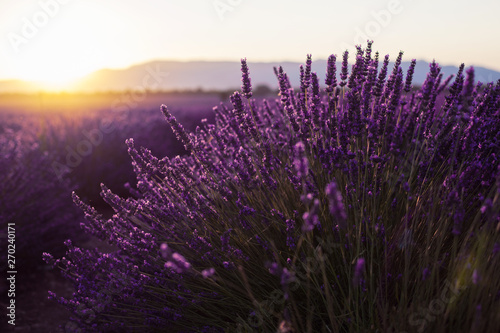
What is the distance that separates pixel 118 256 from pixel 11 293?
150cm

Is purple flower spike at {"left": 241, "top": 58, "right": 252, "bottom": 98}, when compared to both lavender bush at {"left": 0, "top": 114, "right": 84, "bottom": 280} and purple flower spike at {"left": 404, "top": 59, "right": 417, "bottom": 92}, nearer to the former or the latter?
purple flower spike at {"left": 404, "top": 59, "right": 417, "bottom": 92}

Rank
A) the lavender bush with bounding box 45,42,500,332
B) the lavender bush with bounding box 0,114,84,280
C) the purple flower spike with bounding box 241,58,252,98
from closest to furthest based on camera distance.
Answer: the lavender bush with bounding box 45,42,500,332 → the purple flower spike with bounding box 241,58,252,98 → the lavender bush with bounding box 0,114,84,280

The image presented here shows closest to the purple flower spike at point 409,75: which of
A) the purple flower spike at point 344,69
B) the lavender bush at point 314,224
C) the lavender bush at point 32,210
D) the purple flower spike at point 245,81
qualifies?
the lavender bush at point 314,224

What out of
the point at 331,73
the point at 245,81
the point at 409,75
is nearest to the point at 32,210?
the point at 245,81

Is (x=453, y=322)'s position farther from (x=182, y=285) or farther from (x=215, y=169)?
(x=215, y=169)

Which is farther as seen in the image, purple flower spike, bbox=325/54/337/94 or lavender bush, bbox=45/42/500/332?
purple flower spike, bbox=325/54/337/94

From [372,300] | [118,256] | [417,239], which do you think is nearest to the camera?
[372,300]

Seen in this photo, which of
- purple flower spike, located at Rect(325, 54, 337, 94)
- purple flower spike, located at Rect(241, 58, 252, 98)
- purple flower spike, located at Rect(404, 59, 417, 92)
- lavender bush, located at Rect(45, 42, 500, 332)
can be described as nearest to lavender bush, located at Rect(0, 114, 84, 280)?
lavender bush, located at Rect(45, 42, 500, 332)

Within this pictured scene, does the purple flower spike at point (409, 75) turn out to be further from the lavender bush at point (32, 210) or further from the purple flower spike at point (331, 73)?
the lavender bush at point (32, 210)

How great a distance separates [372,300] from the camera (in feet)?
5.40

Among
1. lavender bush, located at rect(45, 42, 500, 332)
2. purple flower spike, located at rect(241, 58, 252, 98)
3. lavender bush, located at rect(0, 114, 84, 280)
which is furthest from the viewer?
lavender bush, located at rect(0, 114, 84, 280)

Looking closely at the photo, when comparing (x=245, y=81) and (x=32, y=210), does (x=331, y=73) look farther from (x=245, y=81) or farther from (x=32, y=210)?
(x=32, y=210)

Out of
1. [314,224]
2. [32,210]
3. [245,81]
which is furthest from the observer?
[32,210]

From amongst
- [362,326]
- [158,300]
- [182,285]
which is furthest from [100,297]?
[362,326]
